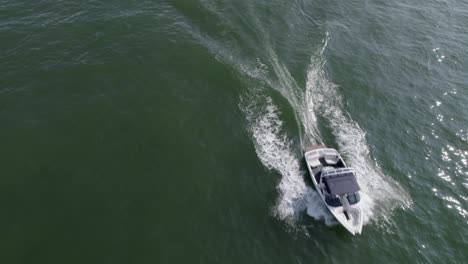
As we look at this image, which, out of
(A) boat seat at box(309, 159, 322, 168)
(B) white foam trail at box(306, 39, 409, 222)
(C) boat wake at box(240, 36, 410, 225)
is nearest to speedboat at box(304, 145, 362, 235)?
(A) boat seat at box(309, 159, 322, 168)

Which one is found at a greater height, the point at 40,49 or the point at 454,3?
the point at 454,3

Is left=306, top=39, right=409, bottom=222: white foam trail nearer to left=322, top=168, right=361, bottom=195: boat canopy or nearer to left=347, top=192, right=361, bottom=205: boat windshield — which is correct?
left=347, top=192, right=361, bottom=205: boat windshield

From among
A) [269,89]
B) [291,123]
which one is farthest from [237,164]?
[269,89]

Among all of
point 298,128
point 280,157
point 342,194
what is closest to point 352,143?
point 298,128

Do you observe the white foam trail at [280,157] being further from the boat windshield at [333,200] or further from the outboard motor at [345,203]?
the outboard motor at [345,203]

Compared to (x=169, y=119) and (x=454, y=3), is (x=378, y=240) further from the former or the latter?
(x=454, y=3)

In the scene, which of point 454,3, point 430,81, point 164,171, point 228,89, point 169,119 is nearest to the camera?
point 164,171

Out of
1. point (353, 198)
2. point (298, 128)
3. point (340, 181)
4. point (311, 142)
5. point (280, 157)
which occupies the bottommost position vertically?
point (280, 157)

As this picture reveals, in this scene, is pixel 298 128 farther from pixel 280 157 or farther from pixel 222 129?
pixel 222 129
